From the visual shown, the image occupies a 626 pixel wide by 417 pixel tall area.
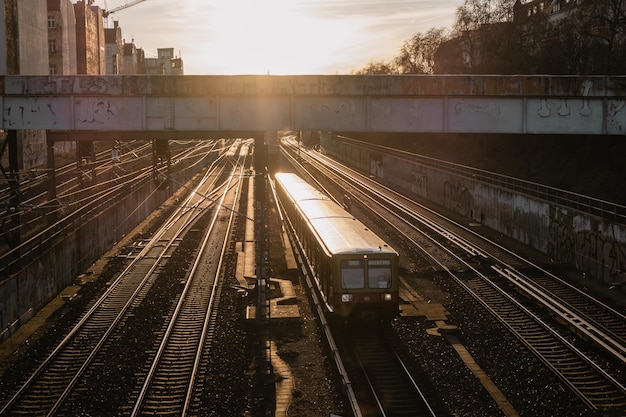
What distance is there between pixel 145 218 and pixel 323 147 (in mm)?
67371

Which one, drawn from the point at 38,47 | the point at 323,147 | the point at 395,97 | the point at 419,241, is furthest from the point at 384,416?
the point at 323,147

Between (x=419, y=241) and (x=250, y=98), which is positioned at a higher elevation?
(x=250, y=98)

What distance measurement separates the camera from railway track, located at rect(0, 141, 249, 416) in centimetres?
1436

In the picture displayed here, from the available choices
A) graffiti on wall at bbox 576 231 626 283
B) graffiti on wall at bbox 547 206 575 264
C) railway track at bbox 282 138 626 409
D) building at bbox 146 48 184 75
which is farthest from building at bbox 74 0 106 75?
building at bbox 146 48 184 75

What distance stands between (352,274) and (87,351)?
22.1 ft

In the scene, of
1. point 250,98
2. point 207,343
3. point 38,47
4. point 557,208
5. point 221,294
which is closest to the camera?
point 207,343

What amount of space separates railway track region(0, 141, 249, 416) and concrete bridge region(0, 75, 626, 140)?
17.6 feet

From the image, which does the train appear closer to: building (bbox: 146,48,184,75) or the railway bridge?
the railway bridge

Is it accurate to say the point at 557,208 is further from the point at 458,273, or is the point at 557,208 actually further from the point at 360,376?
the point at 360,376

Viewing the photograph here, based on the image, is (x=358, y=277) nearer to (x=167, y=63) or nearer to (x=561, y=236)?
(x=561, y=236)

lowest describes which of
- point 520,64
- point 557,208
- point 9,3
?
point 557,208

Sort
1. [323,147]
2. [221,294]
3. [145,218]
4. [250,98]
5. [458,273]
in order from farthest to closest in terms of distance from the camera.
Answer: [323,147], [145,218], [458,273], [221,294], [250,98]

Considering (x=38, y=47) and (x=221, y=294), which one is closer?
(x=221, y=294)

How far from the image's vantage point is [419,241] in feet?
106
